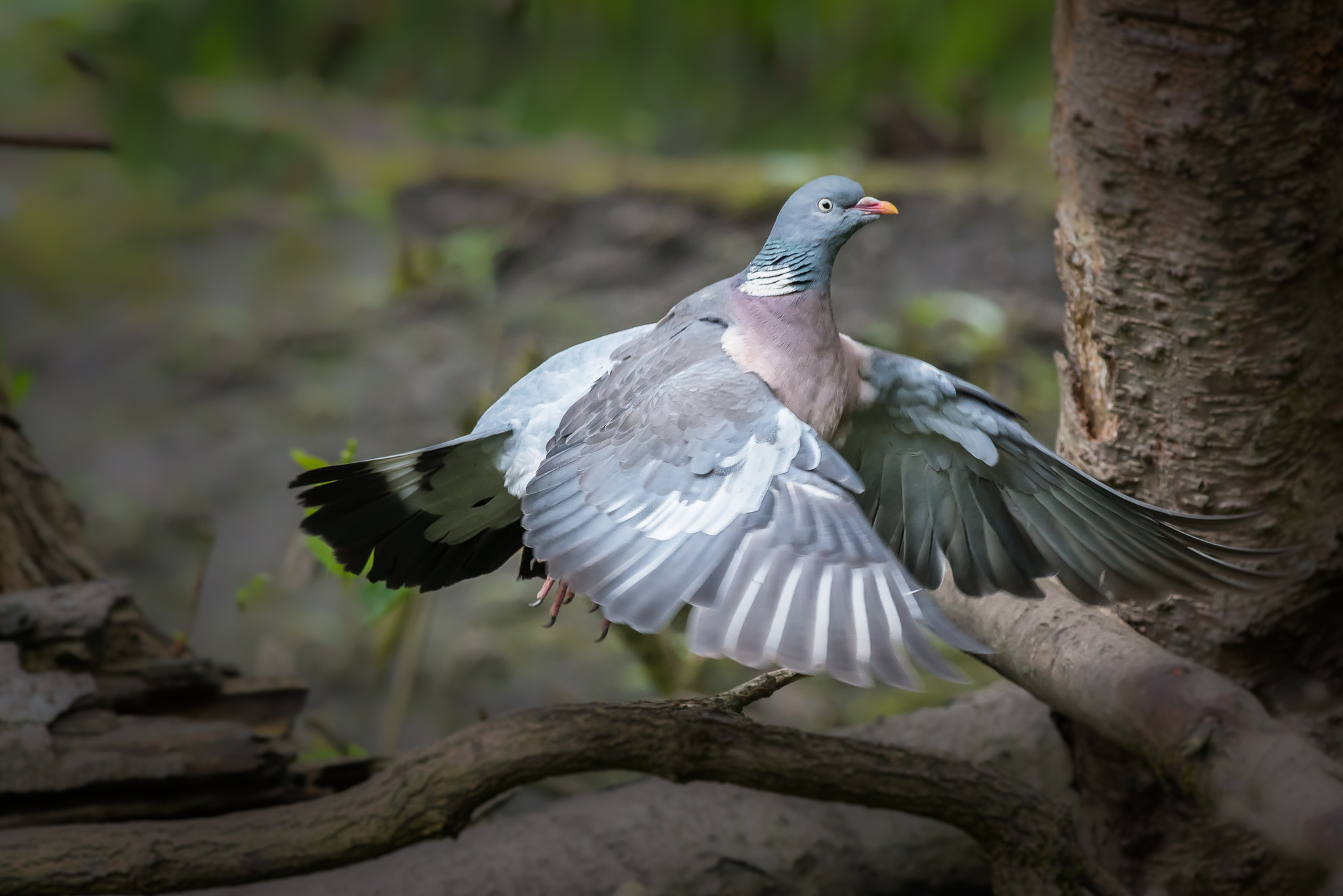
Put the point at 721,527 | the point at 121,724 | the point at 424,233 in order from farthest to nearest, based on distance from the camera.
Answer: the point at 424,233 < the point at 121,724 < the point at 721,527

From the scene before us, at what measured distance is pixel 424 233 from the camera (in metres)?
3.89

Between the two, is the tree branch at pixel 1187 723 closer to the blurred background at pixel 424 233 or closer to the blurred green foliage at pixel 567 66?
the blurred background at pixel 424 233

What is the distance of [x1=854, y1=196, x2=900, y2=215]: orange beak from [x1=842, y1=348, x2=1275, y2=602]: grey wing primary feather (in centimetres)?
20

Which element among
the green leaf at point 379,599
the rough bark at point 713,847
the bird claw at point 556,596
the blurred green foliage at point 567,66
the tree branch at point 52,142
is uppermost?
the blurred green foliage at point 567,66

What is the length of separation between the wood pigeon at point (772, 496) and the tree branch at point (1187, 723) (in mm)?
124

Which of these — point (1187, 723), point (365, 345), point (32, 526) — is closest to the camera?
point (1187, 723)

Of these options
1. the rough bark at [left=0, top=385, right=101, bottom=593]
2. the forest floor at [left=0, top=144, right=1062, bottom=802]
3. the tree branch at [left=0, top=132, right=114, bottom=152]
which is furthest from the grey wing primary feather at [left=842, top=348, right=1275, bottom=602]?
the tree branch at [left=0, top=132, right=114, bottom=152]

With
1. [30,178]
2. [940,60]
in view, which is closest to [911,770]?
[940,60]

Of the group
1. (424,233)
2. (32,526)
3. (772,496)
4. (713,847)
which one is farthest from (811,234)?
(424,233)

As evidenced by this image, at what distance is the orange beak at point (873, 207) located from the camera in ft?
5.56

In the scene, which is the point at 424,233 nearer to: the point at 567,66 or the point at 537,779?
the point at 567,66

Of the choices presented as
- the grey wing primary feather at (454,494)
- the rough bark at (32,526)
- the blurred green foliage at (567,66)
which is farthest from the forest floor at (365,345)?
the grey wing primary feather at (454,494)

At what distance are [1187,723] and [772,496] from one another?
0.50m

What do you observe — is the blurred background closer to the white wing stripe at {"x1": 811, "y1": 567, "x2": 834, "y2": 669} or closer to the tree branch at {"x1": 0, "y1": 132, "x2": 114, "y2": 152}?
the tree branch at {"x1": 0, "y1": 132, "x2": 114, "y2": 152}
